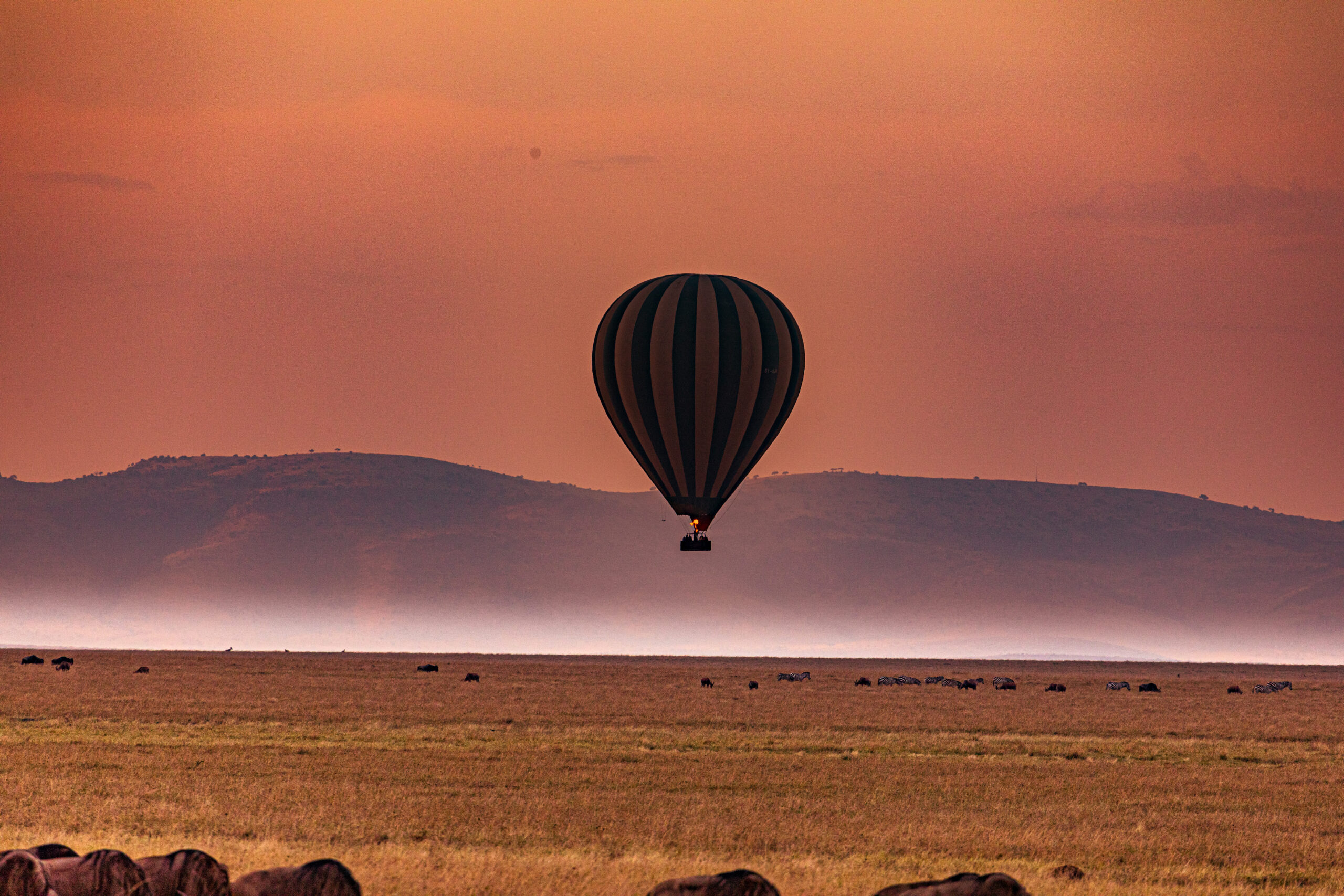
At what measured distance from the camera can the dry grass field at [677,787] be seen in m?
25.4

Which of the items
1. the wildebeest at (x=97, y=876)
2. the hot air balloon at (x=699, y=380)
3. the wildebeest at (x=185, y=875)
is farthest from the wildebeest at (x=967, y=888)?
the hot air balloon at (x=699, y=380)

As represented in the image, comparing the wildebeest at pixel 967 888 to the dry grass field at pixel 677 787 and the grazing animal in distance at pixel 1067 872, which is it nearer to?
the dry grass field at pixel 677 787

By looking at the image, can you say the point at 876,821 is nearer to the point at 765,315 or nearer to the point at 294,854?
the point at 294,854

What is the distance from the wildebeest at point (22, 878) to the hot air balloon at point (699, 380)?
3428 centimetres

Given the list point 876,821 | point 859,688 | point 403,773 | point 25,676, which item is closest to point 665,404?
point 403,773

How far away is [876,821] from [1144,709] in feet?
141

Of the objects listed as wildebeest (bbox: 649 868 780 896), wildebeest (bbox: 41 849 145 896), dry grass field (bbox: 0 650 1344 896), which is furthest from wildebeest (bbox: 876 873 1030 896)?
wildebeest (bbox: 41 849 145 896)

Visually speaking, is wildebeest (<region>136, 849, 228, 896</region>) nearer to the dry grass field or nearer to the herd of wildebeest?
the herd of wildebeest

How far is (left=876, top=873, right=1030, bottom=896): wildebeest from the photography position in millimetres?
17375

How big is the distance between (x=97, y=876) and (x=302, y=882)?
1.93 metres

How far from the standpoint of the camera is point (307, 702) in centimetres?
6525

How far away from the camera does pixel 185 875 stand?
17.3 metres

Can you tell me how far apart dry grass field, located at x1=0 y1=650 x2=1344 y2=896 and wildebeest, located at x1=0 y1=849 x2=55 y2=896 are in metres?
5.61

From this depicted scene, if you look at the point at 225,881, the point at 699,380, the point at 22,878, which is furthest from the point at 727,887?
the point at 699,380
